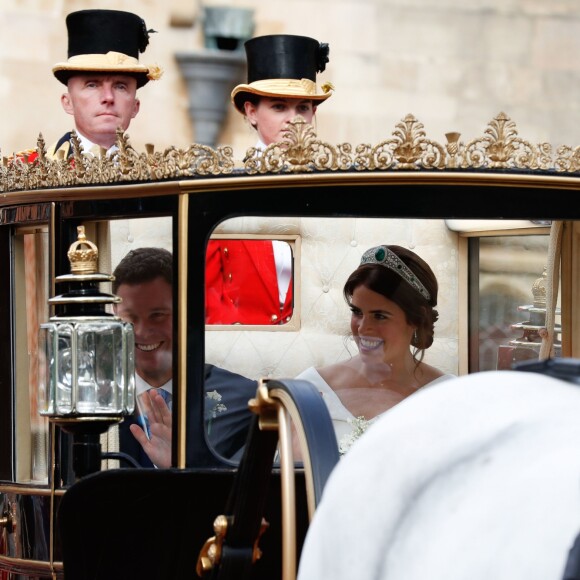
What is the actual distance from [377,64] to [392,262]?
696 centimetres

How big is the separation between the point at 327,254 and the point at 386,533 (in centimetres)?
148

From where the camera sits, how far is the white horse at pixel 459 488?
138 cm

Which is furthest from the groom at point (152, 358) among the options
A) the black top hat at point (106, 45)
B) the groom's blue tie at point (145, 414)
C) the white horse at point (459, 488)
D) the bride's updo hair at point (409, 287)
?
the white horse at point (459, 488)

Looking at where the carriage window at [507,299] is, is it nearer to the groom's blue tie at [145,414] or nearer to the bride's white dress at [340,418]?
the bride's white dress at [340,418]

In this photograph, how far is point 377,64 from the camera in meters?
9.77

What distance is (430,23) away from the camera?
1005 centimetres

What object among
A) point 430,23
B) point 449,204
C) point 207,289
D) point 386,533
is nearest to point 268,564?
point 207,289

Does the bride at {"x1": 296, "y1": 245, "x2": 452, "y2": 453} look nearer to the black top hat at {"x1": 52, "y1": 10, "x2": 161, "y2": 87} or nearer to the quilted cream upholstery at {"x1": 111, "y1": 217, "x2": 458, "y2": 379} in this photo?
the quilted cream upholstery at {"x1": 111, "y1": 217, "x2": 458, "y2": 379}

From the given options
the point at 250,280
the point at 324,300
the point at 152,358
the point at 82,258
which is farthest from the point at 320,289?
the point at 82,258

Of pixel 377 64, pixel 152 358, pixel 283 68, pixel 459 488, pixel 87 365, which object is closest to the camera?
pixel 459 488

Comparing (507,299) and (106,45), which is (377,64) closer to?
(106,45)

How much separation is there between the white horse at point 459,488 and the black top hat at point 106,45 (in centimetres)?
235

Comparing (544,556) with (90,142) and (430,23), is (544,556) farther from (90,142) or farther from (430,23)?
(430,23)

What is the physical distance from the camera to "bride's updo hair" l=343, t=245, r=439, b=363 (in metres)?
2.93
